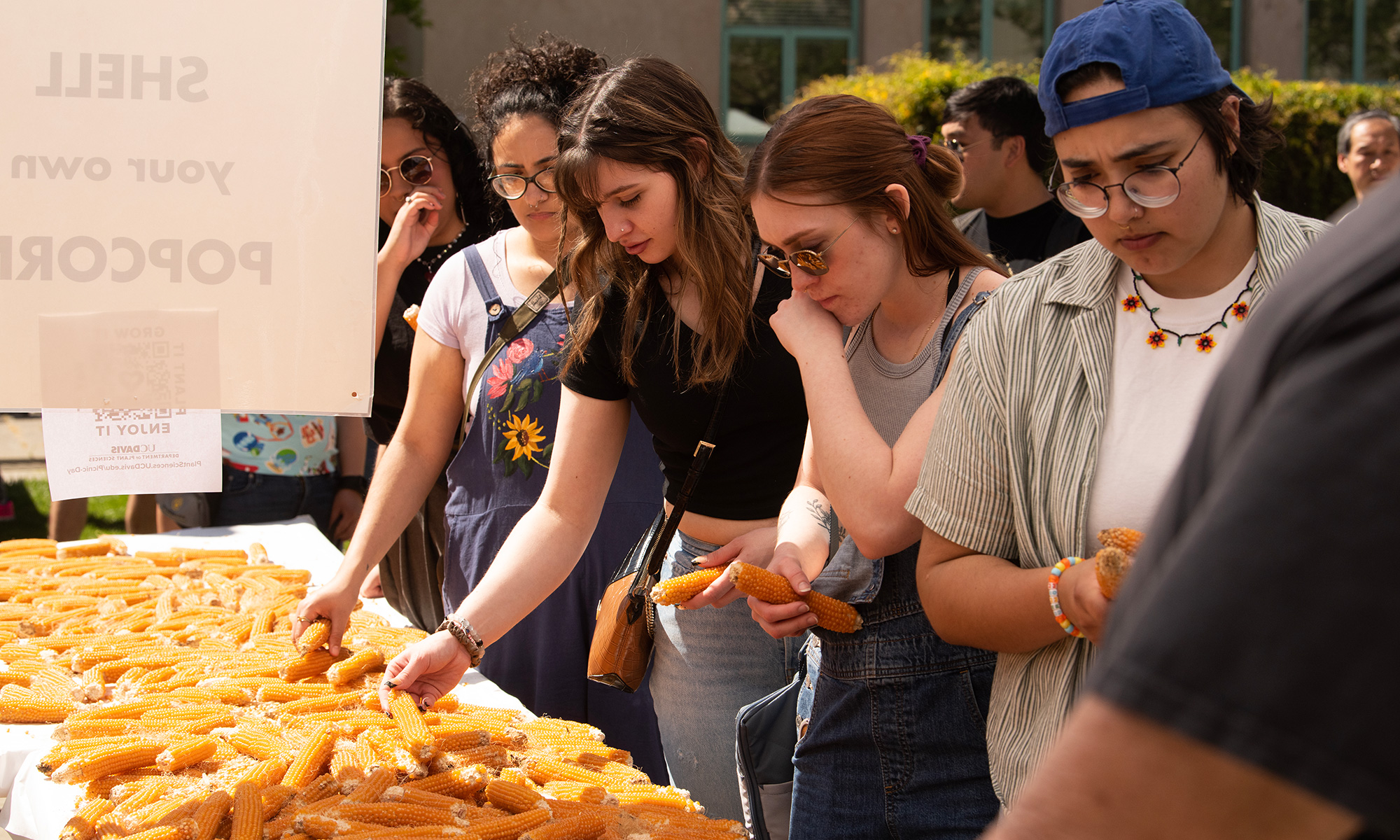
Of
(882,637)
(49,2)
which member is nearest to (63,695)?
(49,2)

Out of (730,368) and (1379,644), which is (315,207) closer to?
(730,368)

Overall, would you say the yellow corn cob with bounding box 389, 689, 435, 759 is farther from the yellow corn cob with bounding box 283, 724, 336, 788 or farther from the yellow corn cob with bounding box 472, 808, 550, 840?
the yellow corn cob with bounding box 472, 808, 550, 840

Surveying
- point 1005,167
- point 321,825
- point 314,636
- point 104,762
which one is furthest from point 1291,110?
point 104,762

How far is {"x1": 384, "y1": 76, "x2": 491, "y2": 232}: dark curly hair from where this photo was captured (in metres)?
3.35

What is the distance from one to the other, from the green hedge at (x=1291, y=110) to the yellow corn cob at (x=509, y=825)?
8.28m

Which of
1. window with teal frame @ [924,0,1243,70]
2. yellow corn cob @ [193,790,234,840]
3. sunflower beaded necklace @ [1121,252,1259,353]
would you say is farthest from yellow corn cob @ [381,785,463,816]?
window with teal frame @ [924,0,1243,70]

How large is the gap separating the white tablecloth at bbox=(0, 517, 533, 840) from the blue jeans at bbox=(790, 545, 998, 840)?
2.66ft

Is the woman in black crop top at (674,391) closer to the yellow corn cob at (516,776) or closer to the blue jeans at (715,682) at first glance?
the blue jeans at (715,682)

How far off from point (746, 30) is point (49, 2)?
1147cm

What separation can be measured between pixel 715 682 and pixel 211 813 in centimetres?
105

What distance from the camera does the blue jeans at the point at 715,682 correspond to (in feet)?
7.49

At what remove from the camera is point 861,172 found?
185cm

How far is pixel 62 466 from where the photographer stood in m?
1.85

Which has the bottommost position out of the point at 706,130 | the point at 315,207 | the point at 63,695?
the point at 63,695
